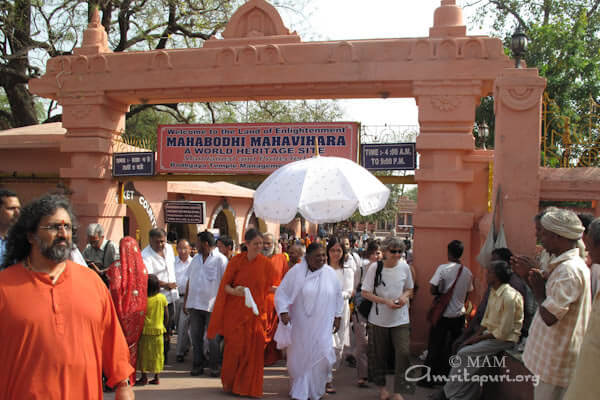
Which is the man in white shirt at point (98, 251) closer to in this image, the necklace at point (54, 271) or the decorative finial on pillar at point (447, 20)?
the necklace at point (54, 271)

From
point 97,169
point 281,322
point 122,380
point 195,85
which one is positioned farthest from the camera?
point 97,169

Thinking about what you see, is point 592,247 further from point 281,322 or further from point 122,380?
point 281,322

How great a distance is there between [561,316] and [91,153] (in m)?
8.13

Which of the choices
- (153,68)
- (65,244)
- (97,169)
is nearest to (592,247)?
(65,244)

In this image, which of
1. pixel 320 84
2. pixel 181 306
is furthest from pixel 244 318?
pixel 320 84

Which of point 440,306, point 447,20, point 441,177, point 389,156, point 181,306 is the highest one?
point 447,20

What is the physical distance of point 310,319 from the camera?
19.7ft

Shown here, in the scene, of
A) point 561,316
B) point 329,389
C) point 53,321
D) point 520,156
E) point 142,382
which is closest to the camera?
point 53,321

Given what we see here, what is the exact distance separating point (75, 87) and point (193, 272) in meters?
4.19

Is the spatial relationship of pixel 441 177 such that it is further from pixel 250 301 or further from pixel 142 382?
pixel 142 382

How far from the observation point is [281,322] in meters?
6.07

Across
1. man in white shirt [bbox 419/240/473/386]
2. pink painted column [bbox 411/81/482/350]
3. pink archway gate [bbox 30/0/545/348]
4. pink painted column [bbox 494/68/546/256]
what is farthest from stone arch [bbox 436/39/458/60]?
man in white shirt [bbox 419/240/473/386]

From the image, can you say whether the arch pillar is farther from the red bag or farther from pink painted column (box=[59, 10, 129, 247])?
the red bag

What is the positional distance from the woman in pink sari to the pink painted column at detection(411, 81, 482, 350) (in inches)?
148
